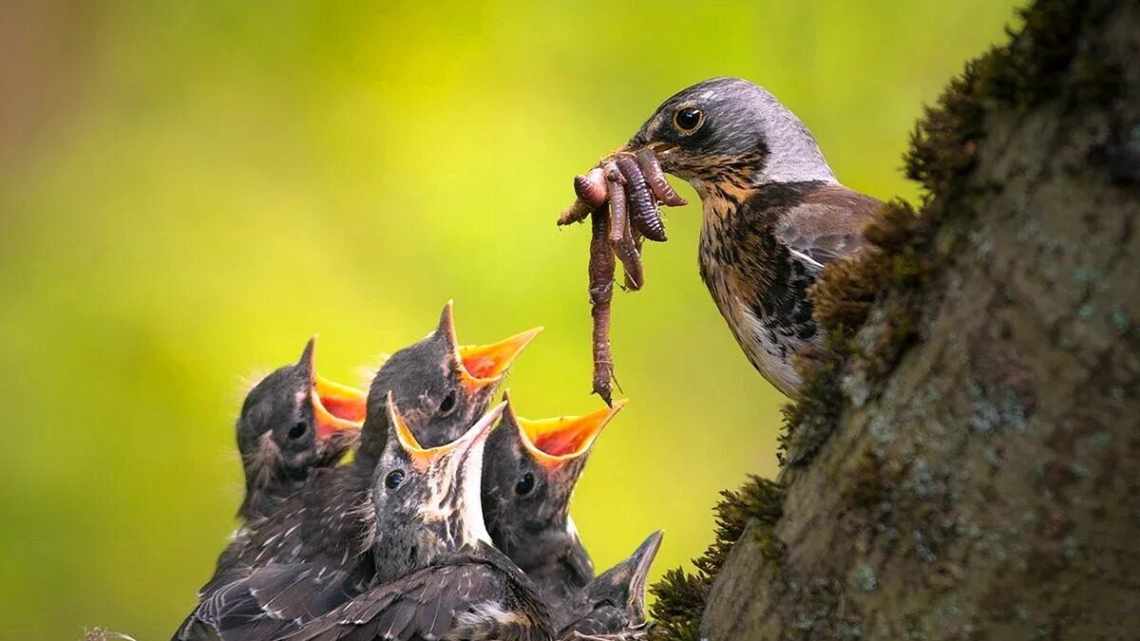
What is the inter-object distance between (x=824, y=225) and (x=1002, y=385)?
1942mm

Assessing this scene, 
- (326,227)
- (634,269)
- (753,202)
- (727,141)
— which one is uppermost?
(326,227)

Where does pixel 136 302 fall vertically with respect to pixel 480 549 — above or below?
above

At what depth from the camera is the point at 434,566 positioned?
4336 millimetres

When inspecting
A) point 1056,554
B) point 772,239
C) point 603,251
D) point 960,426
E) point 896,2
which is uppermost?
point 896,2

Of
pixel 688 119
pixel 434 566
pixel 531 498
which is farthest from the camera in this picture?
pixel 531 498

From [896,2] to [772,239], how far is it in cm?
303

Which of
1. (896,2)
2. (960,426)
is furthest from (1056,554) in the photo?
(896,2)

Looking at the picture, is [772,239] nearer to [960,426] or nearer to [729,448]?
[960,426]

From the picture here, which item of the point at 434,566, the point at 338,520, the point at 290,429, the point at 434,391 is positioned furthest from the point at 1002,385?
the point at 290,429

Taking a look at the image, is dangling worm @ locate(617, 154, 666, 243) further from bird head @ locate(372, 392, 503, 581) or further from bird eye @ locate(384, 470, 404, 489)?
bird eye @ locate(384, 470, 404, 489)

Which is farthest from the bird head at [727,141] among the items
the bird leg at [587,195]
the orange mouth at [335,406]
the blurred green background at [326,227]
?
the blurred green background at [326,227]

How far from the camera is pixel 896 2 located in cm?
653

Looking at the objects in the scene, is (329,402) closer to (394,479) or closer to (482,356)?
(482,356)

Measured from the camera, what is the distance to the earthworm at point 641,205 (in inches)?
144
